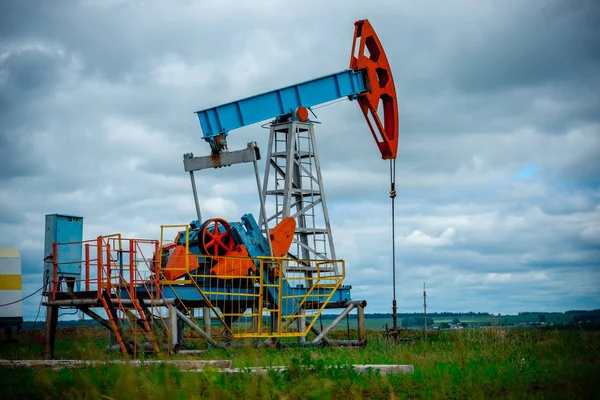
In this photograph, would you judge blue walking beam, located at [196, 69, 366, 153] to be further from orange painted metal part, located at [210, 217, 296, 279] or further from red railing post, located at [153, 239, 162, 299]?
red railing post, located at [153, 239, 162, 299]

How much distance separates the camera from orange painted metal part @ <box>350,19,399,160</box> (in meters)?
16.1

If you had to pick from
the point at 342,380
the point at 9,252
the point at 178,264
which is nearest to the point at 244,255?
the point at 178,264

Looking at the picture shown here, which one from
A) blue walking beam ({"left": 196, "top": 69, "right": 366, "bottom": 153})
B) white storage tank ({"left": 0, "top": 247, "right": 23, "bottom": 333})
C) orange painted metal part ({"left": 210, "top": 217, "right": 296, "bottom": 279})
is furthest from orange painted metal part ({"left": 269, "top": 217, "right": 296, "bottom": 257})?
white storage tank ({"left": 0, "top": 247, "right": 23, "bottom": 333})

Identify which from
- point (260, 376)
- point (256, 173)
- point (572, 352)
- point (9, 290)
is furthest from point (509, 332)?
point (9, 290)

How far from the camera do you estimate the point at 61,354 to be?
12.6 metres

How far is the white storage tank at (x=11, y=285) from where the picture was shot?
18.0m

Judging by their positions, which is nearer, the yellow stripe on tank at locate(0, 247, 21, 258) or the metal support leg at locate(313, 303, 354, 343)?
the metal support leg at locate(313, 303, 354, 343)

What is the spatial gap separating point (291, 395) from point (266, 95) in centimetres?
893

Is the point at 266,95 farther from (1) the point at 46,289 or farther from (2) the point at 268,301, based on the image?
(1) the point at 46,289

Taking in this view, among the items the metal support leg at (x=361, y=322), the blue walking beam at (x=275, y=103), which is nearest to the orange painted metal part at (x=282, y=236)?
the blue walking beam at (x=275, y=103)

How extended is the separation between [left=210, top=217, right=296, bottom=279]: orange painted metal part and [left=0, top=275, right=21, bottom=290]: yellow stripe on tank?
25.9 ft

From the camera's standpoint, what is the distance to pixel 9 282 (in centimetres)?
1827

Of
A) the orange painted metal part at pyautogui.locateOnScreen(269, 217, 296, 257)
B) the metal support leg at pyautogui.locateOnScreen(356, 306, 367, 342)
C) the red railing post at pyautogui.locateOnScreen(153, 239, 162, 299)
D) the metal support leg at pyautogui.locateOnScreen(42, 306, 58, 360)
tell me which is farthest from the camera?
the metal support leg at pyautogui.locateOnScreen(356, 306, 367, 342)

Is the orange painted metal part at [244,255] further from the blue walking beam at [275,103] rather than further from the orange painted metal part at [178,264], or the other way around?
the blue walking beam at [275,103]
